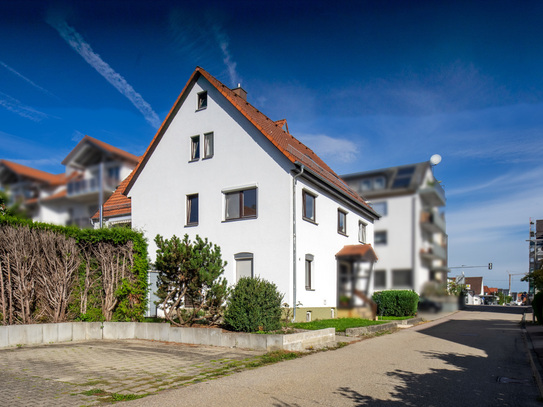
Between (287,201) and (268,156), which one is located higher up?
(268,156)

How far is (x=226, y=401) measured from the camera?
634cm

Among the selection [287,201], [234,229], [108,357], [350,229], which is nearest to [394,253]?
[108,357]

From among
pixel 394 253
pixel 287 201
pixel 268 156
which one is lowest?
pixel 394 253

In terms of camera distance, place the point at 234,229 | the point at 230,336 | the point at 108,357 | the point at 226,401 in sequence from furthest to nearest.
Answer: the point at 234,229
the point at 230,336
the point at 108,357
the point at 226,401

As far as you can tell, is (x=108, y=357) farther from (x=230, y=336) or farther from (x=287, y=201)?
(x=287, y=201)

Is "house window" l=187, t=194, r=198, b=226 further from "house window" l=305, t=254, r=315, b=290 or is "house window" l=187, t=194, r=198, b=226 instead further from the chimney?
the chimney

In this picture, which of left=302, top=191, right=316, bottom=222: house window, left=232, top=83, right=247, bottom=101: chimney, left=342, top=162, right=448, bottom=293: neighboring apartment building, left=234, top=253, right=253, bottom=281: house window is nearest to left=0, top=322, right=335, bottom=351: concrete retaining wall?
left=234, top=253, right=253, bottom=281: house window

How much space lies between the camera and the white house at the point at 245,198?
722 inches

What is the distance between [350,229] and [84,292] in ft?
48.0

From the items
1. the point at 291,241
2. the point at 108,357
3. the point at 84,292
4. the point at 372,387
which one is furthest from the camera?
the point at 291,241

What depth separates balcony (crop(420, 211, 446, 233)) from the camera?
16.4 feet

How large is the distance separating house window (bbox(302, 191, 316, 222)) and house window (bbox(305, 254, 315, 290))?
1.72 m

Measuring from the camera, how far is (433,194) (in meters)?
5.03

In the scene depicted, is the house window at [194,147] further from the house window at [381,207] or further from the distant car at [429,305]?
the house window at [381,207]
